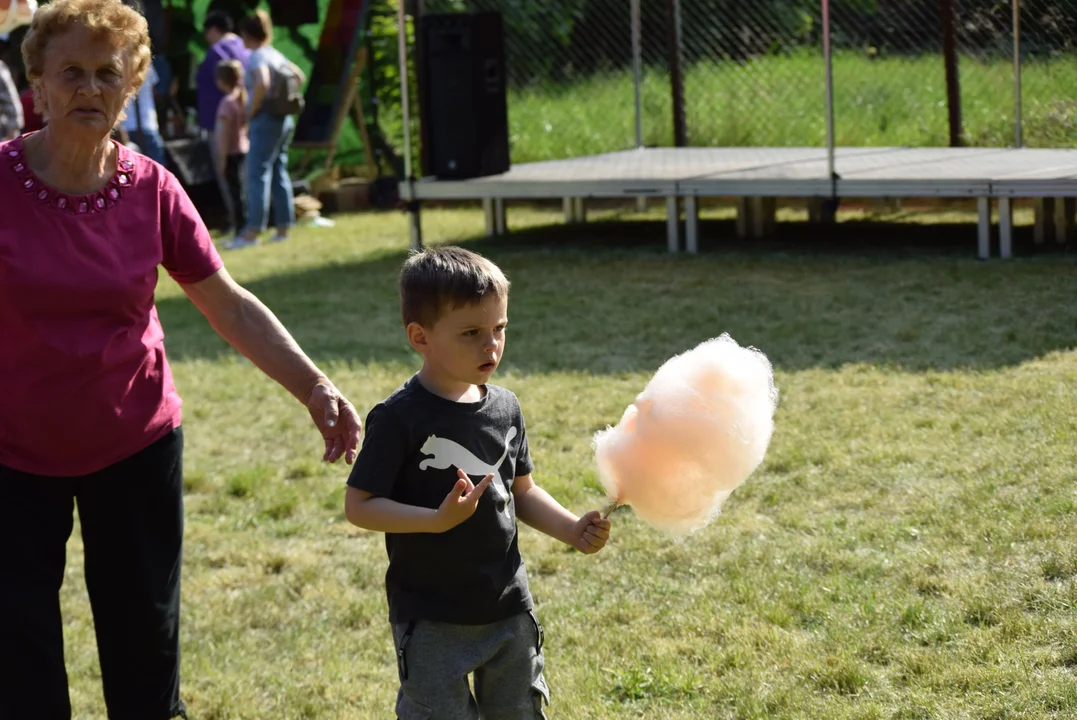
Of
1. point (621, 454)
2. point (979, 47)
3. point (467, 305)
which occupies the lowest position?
point (621, 454)

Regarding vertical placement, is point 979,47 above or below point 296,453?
above

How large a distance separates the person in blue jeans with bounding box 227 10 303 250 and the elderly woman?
9.51m

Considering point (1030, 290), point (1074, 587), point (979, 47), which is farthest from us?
point (979, 47)

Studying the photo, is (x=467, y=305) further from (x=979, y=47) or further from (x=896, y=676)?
(x=979, y=47)

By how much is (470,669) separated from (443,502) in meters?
0.39

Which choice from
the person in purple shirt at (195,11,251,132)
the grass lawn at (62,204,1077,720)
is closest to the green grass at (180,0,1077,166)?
the person in purple shirt at (195,11,251,132)

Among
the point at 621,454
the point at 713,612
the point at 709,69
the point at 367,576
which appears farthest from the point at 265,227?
the point at 621,454

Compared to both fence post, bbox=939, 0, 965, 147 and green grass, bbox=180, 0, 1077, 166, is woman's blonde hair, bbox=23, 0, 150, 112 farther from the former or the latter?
fence post, bbox=939, 0, 965, 147

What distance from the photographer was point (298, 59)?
15.6m

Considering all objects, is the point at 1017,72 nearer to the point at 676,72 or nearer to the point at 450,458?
the point at 676,72

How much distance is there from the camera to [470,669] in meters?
2.71

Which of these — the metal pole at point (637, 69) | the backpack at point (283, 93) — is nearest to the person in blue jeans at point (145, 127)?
the backpack at point (283, 93)

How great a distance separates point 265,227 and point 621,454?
1084 centimetres

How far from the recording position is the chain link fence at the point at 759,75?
38.2ft
